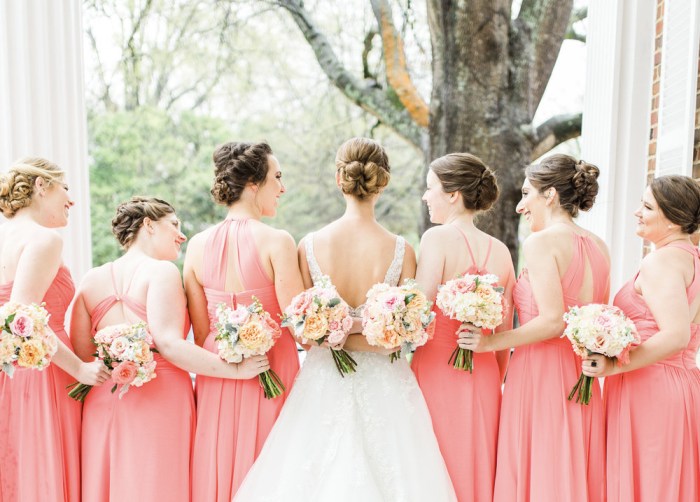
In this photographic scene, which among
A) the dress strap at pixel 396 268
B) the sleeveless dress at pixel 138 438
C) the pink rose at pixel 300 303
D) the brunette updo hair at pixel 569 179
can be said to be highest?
the brunette updo hair at pixel 569 179

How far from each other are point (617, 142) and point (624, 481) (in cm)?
233

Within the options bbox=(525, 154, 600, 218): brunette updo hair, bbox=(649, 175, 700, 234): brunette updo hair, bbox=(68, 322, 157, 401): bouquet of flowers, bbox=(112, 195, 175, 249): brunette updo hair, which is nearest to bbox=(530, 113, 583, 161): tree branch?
bbox=(525, 154, 600, 218): brunette updo hair

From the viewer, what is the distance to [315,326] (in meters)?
2.64

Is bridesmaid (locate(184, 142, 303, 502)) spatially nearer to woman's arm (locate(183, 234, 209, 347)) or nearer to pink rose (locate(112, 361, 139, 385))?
woman's arm (locate(183, 234, 209, 347))

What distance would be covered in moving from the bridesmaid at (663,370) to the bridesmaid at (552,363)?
0.46ft

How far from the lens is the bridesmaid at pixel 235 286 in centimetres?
290

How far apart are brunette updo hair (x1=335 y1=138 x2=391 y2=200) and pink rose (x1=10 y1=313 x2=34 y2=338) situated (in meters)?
1.34

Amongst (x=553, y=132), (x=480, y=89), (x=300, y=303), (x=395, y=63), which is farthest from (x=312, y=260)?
(x=395, y=63)

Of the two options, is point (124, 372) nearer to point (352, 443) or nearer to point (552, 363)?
point (352, 443)

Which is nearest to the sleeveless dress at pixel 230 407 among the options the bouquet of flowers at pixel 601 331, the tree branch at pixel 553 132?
the bouquet of flowers at pixel 601 331

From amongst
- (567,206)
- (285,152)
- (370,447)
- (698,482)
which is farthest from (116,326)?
(285,152)

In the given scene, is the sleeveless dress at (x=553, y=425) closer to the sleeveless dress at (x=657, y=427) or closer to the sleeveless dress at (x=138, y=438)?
the sleeveless dress at (x=657, y=427)

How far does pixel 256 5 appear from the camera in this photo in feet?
36.7

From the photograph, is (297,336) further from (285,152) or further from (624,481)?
(285,152)
